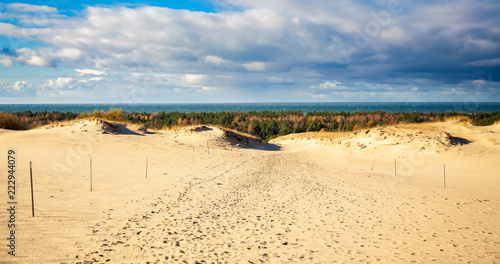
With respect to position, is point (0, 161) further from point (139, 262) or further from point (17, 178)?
point (139, 262)

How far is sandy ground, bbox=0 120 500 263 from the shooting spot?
6508 millimetres

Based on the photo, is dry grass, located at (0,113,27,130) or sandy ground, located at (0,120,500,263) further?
dry grass, located at (0,113,27,130)

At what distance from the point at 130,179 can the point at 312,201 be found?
8.07m

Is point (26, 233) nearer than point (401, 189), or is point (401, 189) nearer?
point (26, 233)

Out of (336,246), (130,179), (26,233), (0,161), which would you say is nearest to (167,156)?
(130,179)

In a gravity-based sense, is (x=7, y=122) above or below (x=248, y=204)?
above

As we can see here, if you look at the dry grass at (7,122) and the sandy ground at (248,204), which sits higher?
the dry grass at (7,122)

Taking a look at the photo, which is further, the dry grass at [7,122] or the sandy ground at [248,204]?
the dry grass at [7,122]

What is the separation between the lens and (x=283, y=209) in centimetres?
1018

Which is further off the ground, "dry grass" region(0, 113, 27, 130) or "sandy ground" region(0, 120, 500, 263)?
"dry grass" region(0, 113, 27, 130)

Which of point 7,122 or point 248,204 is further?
point 7,122

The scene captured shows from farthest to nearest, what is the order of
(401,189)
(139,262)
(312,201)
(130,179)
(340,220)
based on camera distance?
(401,189) → (130,179) → (312,201) → (340,220) → (139,262)

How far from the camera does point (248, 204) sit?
10703 millimetres

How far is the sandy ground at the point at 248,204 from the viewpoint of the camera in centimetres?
651
